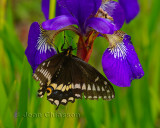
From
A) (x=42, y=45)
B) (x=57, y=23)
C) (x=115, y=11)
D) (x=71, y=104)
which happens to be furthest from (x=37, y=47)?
(x=115, y=11)

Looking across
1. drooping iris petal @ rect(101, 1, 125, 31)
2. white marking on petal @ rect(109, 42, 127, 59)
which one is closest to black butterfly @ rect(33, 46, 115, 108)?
white marking on petal @ rect(109, 42, 127, 59)

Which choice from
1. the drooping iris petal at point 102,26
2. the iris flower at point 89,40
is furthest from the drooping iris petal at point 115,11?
the drooping iris petal at point 102,26

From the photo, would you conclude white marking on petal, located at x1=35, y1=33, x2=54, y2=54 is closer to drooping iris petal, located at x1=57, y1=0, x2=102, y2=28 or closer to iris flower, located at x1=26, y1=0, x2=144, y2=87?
iris flower, located at x1=26, y1=0, x2=144, y2=87

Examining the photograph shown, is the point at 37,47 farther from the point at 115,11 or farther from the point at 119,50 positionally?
the point at 115,11

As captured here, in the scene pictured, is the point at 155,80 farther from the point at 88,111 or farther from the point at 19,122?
the point at 19,122

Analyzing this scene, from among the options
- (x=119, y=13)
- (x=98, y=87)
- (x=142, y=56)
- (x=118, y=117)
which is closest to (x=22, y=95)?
(x=98, y=87)

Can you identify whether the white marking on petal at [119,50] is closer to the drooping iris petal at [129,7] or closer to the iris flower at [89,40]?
the iris flower at [89,40]

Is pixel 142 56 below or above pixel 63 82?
above
